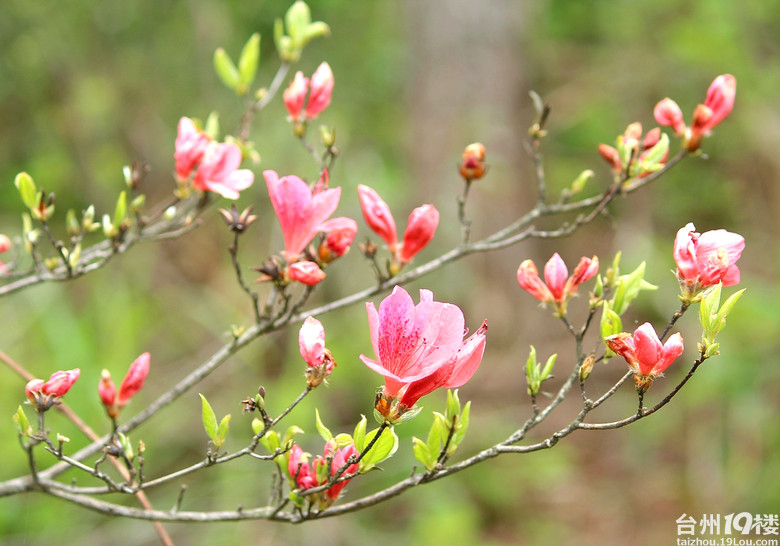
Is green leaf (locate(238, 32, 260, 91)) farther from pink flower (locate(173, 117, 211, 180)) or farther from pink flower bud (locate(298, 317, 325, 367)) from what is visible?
pink flower bud (locate(298, 317, 325, 367))

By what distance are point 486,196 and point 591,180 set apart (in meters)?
1.41

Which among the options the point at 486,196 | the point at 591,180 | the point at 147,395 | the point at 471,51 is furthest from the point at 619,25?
→ the point at 147,395

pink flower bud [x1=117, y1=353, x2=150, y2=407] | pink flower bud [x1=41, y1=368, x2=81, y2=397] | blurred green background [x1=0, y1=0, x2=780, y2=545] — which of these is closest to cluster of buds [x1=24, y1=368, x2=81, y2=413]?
pink flower bud [x1=41, y1=368, x2=81, y2=397]

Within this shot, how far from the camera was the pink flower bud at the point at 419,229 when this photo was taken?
1.29 metres

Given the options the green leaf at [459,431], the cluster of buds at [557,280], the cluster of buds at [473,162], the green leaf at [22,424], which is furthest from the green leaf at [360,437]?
the cluster of buds at [473,162]

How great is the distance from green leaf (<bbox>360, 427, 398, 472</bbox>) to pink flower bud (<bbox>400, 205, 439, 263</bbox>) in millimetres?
386

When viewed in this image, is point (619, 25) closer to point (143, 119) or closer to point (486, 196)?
point (486, 196)

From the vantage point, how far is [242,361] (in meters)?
3.47

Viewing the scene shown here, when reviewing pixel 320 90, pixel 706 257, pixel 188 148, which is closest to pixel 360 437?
pixel 706 257

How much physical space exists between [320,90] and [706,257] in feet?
2.72

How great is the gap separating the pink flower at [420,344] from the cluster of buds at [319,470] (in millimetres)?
127

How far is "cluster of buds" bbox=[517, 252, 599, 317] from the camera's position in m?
1.21

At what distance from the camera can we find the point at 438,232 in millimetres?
3480

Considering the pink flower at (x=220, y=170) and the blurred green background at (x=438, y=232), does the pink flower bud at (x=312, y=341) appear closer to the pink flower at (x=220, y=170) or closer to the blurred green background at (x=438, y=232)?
the pink flower at (x=220, y=170)
